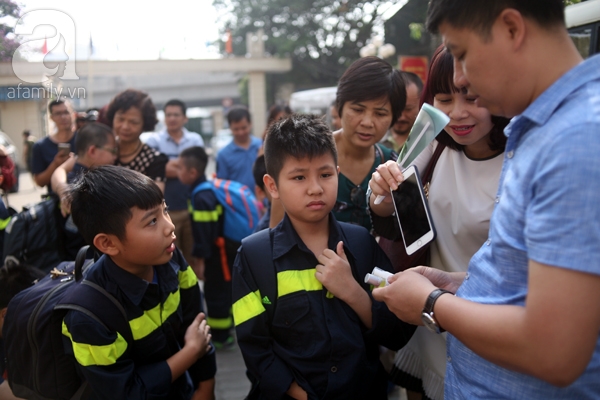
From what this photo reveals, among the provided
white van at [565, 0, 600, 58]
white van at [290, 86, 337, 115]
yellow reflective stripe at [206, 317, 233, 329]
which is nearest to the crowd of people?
white van at [565, 0, 600, 58]

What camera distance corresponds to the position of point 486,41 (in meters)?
1.04

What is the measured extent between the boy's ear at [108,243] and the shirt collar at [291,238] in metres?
0.61

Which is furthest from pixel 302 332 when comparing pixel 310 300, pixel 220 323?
pixel 220 323

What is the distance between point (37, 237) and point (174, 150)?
109 inches

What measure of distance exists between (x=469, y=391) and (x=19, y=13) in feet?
11.9

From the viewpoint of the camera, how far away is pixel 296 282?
180 cm

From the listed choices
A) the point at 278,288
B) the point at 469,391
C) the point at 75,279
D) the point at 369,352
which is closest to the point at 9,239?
the point at 75,279

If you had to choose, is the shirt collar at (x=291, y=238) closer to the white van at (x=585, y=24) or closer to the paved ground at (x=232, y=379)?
the paved ground at (x=232, y=379)

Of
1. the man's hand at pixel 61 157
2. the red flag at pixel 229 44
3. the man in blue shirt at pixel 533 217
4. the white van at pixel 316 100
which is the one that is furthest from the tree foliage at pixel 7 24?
the red flag at pixel 229 44

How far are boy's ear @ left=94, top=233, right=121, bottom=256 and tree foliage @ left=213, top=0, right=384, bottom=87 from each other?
23103mm

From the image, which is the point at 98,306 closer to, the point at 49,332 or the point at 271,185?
the point at 49,332

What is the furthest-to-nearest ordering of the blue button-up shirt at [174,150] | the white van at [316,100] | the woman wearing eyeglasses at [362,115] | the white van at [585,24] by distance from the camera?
the white van at [316,100]
the blue button-up shirt at [174,150]
the white van at [585,24]
the woman wearing eyeglasses at [362,115]

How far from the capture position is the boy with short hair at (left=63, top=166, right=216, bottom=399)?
175 centimetres

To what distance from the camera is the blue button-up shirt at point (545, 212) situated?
0.89 meters
